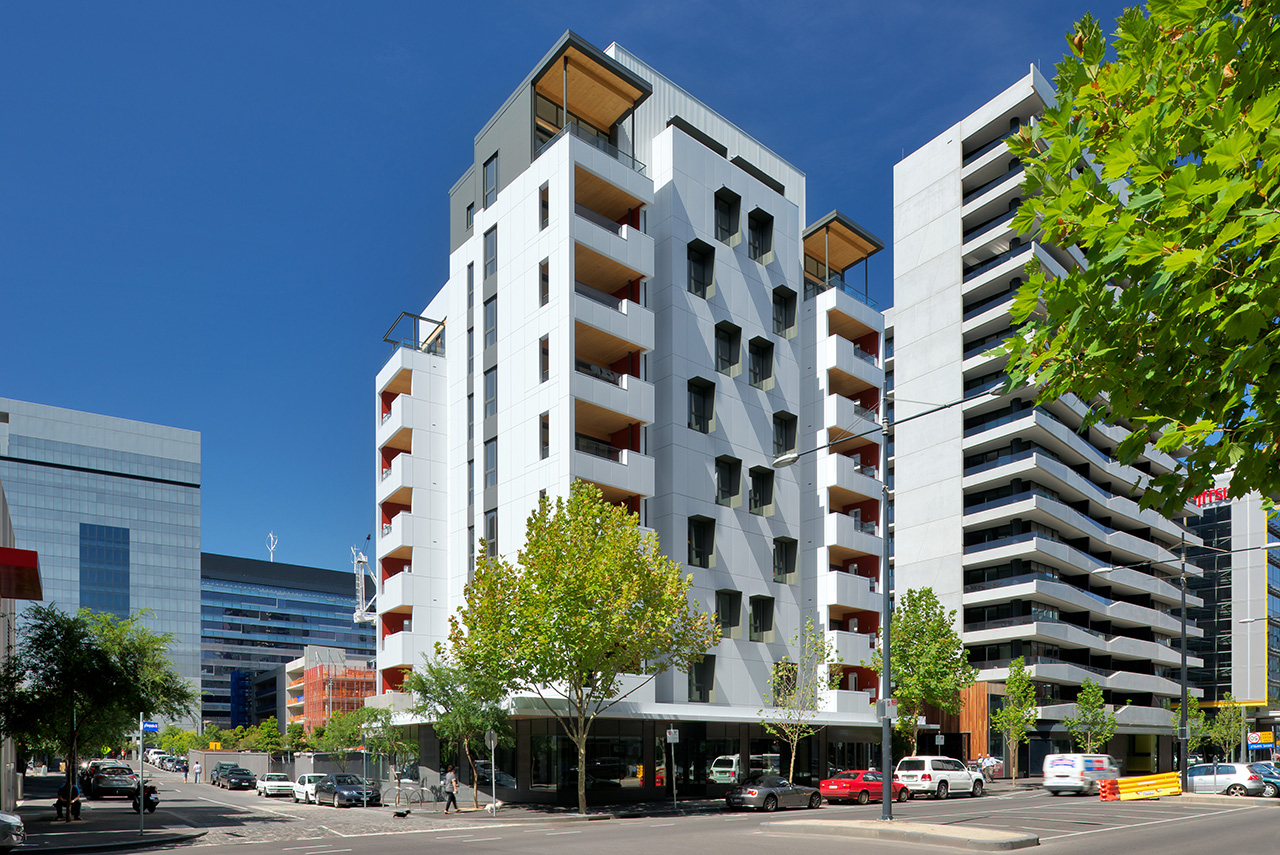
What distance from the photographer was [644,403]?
4484cm

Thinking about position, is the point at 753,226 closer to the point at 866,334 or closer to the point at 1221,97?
the point at 866,334

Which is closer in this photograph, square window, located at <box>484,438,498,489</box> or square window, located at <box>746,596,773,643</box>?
square window, located at <box>484,438,498,489</box>

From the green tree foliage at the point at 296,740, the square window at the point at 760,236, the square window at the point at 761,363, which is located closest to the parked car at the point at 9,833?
the square window at the point at 761,363

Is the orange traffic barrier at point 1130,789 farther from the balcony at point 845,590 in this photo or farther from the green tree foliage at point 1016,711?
the green tree foliage at point 1016,711

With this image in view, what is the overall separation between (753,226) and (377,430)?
23883 mm

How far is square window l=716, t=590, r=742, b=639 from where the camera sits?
4744cm

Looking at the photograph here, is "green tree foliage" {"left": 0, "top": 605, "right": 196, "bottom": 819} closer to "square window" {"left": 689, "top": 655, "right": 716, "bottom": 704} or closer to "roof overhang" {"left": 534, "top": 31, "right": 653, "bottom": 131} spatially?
"square window" {"left": 689, "top": 655, "right": 716, "bottom": 704}

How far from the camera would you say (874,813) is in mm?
36094

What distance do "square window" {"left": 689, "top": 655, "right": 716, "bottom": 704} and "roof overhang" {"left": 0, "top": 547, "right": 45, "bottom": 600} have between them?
86.8 feet

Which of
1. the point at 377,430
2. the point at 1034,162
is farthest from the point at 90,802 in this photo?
the point at 1034,162

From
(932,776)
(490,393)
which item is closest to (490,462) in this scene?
(490,393)

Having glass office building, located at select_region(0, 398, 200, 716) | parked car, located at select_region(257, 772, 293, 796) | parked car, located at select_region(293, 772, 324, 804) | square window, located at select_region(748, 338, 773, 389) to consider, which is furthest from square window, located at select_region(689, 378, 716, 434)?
glass office building, located at select_region(0, 398, 200, 716)

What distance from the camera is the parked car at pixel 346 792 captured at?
45375 millimetres

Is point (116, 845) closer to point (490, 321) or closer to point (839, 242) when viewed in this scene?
point (490, 321)
